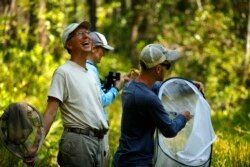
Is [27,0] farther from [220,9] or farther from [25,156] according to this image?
[25,156]

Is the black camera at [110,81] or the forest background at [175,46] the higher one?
the black camera at [110,81]

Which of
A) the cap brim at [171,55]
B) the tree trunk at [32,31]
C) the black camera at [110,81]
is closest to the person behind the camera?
the cap brim at [171,55]

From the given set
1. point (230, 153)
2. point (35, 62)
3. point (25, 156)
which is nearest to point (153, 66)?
point (25, 156)

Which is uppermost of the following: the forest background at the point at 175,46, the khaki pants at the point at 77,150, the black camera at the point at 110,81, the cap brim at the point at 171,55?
the cap brim at the point at 171,55

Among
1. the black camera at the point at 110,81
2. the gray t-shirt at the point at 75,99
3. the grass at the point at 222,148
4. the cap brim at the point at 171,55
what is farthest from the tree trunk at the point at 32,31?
the cap brim at the point at 171,55

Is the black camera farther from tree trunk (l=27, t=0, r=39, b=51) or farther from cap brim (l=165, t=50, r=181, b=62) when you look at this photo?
tree trunk (l=27, t=0, r=39, b=51)

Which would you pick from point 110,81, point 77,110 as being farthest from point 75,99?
point 110,81

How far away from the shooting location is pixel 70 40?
5.90m

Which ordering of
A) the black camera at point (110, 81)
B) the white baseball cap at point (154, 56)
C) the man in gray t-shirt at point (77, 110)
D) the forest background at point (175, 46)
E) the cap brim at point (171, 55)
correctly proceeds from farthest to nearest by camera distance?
the forest background at point (175, 46) → the black camera at point (110, 81) → the man in gray t-shirt at point (77, 110) → the cap brim at point (171, 55) → the white baseball cap at point (154, 56)

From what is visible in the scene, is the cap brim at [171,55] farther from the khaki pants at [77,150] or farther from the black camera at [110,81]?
the black camera at [110,81]

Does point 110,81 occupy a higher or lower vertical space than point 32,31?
higher

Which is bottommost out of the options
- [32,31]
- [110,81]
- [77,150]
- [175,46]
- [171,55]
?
[175,46]

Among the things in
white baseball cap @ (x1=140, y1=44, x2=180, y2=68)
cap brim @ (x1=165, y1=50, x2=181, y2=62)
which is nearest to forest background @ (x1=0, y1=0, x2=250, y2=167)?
cap brim @ (x1=165, y1=50, x2=181, y2=62)

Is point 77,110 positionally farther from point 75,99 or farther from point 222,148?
point 222,148
